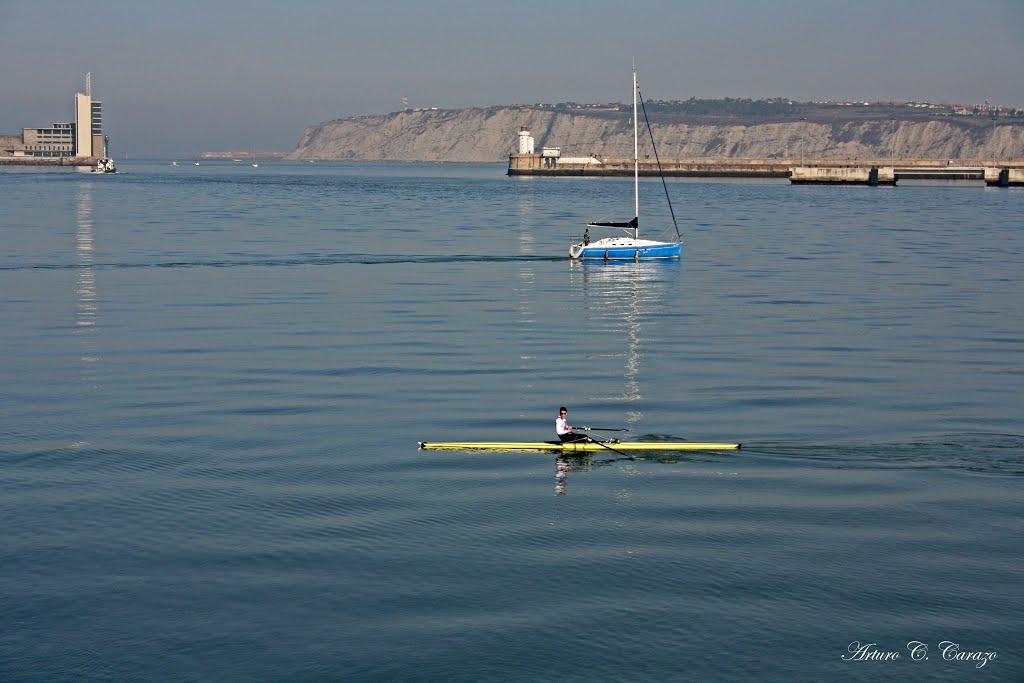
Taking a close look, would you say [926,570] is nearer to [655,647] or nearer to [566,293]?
[655,647]

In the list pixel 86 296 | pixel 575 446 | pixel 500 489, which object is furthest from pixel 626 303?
pixel 500 489

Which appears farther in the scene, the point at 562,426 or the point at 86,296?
the point at 86,296

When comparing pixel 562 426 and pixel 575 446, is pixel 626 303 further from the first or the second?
pixel 562 426

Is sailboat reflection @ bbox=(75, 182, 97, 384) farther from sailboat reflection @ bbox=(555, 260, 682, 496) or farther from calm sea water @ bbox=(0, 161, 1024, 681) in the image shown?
sailboat reflection @ bbox=(555, 260, 682, 496)

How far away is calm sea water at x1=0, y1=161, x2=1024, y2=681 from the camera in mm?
19844

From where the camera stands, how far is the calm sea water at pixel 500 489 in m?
19.8

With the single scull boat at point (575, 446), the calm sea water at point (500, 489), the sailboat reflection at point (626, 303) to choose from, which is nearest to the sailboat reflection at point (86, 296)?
the calm sea water at point (500, 489)

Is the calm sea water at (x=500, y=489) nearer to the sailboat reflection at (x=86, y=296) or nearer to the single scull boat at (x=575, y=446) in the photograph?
the sailboat reflection at (x=86, y=296)

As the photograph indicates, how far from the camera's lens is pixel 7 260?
8031cm

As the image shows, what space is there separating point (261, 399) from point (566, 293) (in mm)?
34092

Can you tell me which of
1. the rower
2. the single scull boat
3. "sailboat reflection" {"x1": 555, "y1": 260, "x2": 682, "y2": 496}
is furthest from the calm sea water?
the rower

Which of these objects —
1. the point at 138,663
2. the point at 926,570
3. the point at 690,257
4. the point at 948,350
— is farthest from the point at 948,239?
the point at 138,663

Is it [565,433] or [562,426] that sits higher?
[562,426]

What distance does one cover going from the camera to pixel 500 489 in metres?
28.3
